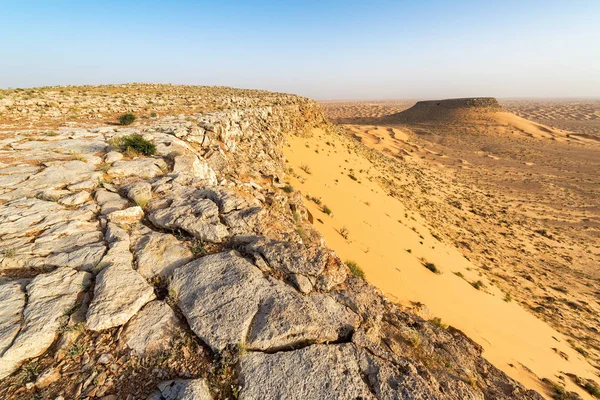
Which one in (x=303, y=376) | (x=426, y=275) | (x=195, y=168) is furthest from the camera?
(x=426, y=275)

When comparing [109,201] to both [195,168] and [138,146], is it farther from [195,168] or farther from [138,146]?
[138,146]

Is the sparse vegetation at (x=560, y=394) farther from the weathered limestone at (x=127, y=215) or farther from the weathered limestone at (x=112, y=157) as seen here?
the weathered limestone at (x=112, y=157)

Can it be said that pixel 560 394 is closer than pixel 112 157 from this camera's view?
Yes

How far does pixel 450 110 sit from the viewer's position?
55.9 m

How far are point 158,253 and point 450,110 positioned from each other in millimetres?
65993

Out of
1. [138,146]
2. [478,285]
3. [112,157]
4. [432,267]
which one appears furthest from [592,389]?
[112,157]

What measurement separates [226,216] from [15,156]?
655 cm

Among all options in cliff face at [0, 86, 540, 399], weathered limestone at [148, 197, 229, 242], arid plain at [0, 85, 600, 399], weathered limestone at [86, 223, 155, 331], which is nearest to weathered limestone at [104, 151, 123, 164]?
arid plain at [0, 85, 600, 399]

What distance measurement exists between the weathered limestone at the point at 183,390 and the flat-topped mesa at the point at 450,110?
203 ft

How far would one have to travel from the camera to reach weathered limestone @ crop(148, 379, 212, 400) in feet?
7.70

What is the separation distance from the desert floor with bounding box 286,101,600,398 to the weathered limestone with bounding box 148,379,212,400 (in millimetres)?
5515

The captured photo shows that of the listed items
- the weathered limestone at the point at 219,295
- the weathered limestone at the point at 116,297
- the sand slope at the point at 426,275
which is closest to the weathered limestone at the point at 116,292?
the weathered limestone at the point at 116,297

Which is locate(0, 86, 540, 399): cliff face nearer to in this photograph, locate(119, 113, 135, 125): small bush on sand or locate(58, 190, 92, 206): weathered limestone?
locate(58, 190, 92, 206): weathered limestone

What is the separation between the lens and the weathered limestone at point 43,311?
2.51 meters
